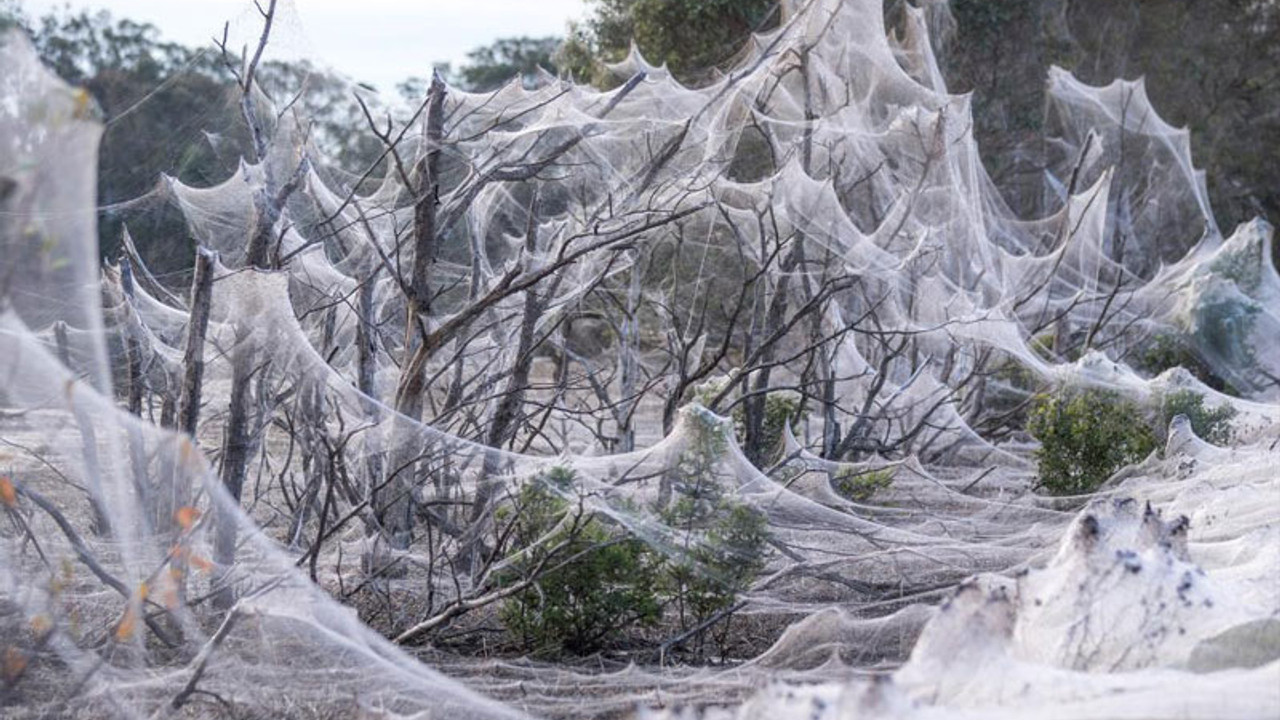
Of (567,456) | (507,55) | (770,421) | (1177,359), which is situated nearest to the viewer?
(567,456)

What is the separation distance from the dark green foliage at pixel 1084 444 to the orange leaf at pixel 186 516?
525 cm

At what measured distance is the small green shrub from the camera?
737 cm

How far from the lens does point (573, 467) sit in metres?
5.38

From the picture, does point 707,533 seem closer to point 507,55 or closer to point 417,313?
point 417,313

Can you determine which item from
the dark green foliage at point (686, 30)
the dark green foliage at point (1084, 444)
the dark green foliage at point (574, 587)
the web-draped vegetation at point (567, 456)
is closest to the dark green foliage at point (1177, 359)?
the web-draped vegetation at point (567, 456)

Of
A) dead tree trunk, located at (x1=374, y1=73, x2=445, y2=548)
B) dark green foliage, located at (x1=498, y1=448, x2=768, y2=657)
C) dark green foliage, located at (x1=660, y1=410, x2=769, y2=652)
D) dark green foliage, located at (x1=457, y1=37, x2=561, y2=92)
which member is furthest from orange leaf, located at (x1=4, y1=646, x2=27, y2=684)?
dark green foliage, located at (x1=457, y1=37, x2=561, y2=92)

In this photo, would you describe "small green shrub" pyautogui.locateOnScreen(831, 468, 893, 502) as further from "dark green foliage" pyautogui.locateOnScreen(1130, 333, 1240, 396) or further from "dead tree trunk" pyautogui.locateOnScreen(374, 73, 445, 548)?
"dark green foliage" pyautogui.locateOnScreen(1130, 333, 1240, 396)

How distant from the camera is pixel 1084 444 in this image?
826 cm

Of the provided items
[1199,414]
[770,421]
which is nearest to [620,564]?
[770,421]

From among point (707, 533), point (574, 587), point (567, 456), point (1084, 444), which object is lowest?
point (574, 587)

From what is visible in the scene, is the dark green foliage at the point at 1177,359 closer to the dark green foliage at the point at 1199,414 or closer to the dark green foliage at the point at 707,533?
the dark green foliage at the point at 1199,414

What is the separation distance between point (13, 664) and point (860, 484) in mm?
4713

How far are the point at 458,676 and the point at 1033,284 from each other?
26.1ft

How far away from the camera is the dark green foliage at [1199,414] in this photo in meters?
8.92
